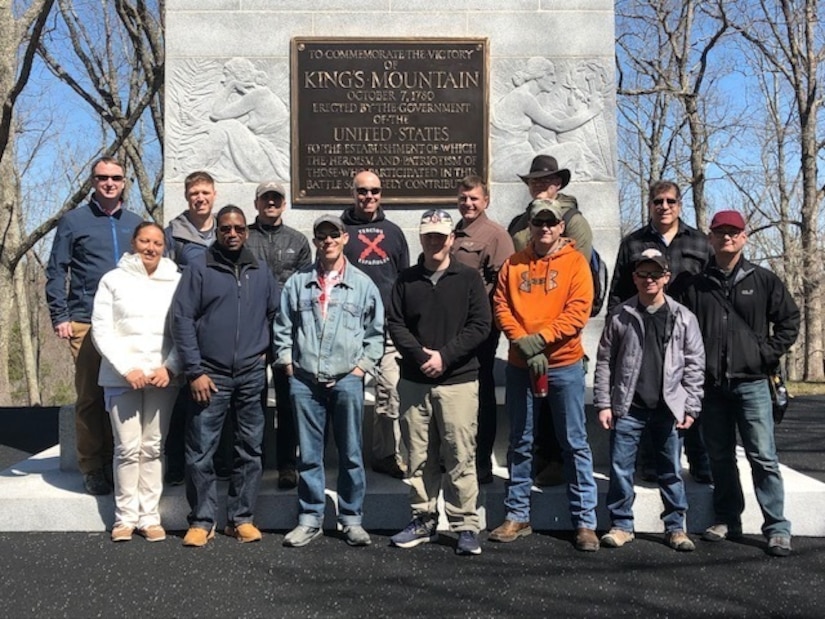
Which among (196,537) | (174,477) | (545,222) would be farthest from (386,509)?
(545,222)

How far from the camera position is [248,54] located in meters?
7.10

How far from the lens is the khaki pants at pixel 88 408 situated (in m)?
5.26

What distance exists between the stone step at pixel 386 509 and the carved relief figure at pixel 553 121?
3.09 metres

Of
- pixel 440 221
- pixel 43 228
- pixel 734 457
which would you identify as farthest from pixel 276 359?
pixel 43 228

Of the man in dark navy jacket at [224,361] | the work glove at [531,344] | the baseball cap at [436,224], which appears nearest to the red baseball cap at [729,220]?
the work glove at [531,344]

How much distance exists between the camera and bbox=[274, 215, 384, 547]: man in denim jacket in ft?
15.4

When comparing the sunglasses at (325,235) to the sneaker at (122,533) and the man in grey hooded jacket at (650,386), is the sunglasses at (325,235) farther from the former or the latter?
the sneaker at (122,533)

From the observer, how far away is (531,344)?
4547 millimetres

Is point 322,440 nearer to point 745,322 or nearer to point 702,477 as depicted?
point 702,477

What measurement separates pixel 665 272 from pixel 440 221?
1305mm

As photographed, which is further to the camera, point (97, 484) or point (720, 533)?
point (97, 484)

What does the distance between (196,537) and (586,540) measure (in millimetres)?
2222

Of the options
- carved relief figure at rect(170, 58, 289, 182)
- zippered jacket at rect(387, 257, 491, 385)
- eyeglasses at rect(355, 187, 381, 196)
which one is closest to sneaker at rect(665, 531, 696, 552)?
zippered jacket at rect(387, 257, 491, 385)

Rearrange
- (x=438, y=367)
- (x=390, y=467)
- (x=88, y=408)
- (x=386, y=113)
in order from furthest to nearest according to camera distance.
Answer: (x=386, y=113), (x=390, y=467), (x=88, y=408), (x=438, y=367)
